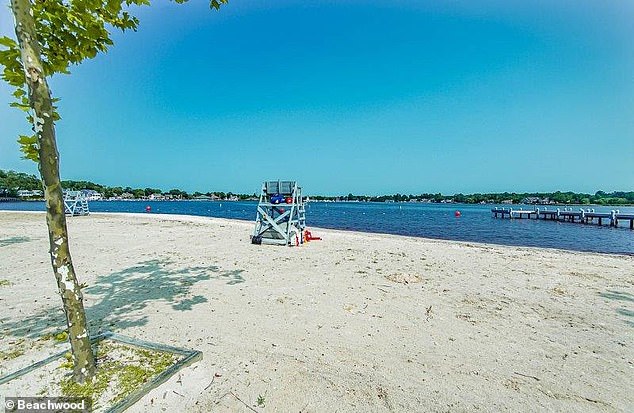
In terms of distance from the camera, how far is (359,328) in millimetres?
4770

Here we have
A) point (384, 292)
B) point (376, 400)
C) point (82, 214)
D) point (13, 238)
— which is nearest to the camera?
point (376, 400)

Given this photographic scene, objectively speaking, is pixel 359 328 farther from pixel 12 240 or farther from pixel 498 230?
pixel 498 230

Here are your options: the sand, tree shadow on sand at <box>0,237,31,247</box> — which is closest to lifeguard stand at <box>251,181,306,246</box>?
the sand

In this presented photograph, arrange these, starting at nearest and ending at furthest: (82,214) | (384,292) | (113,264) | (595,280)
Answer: (384,292) → (595,280) → (113,264) → (82,214)

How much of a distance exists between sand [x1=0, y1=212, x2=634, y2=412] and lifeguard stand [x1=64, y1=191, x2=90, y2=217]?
77.8ft

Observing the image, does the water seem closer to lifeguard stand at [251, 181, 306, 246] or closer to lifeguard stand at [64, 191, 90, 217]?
lifeguard stand at [251, 181, 306, 246]

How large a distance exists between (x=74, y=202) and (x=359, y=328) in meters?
34.0

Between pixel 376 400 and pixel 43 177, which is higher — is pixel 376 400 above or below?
below

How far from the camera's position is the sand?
313cm

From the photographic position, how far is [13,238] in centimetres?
1376

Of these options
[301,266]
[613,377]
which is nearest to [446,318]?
[613,377]

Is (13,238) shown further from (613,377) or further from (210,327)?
(613,377)

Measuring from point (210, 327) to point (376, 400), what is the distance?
8.95 ft

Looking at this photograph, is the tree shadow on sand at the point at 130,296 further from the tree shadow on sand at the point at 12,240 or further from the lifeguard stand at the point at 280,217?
the tree shadow on sand at the point at 12,240
